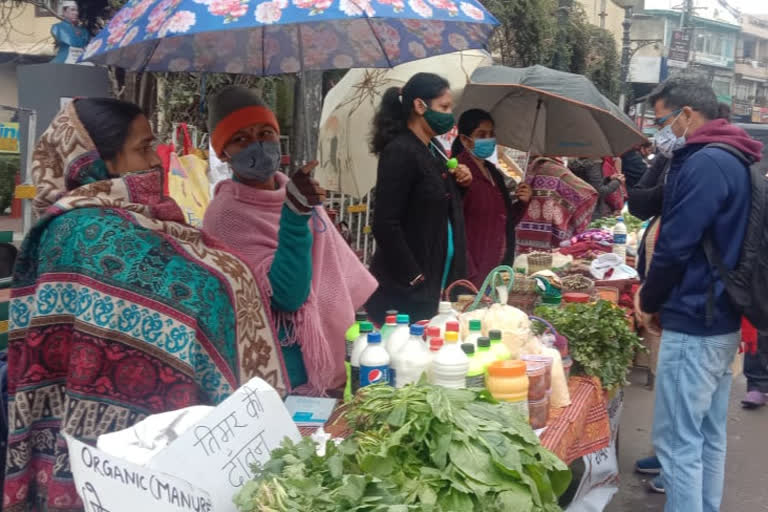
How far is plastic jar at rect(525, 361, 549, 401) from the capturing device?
2580mm

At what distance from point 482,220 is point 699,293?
6.18 ft

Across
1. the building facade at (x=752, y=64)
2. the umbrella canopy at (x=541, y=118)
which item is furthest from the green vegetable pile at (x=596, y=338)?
the building facade at (x=752, y=64)

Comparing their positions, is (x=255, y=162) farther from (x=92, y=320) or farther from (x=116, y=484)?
(x=116, y=484)

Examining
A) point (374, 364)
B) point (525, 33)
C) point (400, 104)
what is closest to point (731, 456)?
point (400, 104)

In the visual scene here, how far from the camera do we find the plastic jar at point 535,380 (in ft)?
8.46

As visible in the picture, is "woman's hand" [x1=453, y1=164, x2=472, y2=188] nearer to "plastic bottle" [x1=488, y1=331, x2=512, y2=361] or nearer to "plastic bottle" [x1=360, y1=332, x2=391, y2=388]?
"plastic bottle" [x1=488, y1=331, x2=512, y2=361]

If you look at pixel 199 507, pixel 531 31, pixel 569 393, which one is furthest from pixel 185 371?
pixel 531 31

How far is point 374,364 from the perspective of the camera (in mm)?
2445

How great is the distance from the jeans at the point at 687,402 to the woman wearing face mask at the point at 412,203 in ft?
Result: 4.05

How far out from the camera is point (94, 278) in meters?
2.18

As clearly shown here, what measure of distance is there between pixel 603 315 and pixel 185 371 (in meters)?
2.08

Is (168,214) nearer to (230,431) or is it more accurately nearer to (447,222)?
(230,431)

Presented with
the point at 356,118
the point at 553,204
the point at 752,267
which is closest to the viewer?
the point at 752,267

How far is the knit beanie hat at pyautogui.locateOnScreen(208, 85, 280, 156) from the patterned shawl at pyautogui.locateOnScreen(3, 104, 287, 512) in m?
0.59
